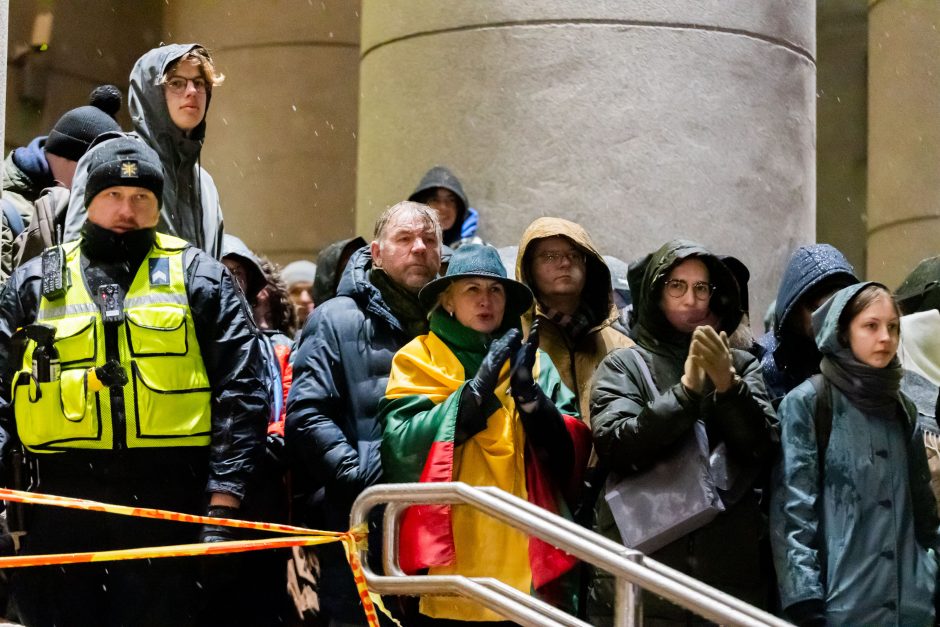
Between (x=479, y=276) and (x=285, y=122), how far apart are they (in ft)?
23.5

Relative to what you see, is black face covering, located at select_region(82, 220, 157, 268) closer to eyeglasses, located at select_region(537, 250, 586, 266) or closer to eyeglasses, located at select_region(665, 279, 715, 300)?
eyeglasses, located at select_region(537, 250, 586, 266)

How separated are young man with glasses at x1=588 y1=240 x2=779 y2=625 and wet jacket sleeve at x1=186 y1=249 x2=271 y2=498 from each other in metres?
1.21

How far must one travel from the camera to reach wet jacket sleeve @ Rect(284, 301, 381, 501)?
5777 millimetres

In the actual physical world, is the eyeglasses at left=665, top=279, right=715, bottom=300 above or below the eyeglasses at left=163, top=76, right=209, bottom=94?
below

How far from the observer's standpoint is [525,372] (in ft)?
18.0

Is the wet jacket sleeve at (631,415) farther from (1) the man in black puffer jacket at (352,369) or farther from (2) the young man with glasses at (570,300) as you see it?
(1) the man in black puffer jacket at (352,369)

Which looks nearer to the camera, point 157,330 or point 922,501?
point 157,330

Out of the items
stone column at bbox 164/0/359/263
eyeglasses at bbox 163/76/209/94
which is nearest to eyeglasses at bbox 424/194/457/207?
eyeglasses at bbox 163/76/209/94

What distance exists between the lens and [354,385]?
5984mm

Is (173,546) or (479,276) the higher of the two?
(479,276)

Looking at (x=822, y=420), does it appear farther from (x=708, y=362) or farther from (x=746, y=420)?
(x=708, y=362)

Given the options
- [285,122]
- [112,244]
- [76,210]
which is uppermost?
[285,122]

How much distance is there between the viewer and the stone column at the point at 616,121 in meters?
8.14

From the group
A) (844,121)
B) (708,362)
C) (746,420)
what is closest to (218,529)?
(708,362)
